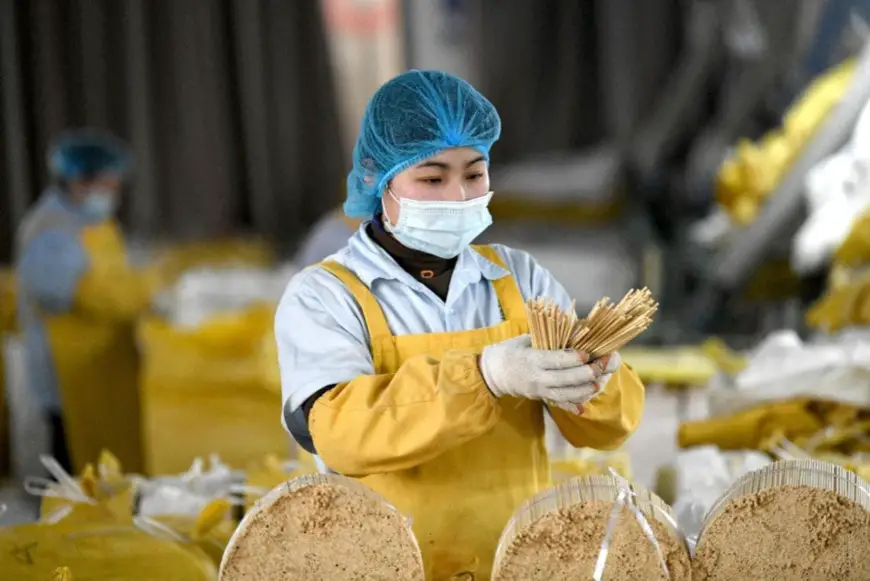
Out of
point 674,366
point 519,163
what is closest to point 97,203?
point 674,366

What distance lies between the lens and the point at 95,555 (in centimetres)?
211

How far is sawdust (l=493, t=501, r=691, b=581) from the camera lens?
5.55ft

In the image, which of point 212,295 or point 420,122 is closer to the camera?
point 420,122

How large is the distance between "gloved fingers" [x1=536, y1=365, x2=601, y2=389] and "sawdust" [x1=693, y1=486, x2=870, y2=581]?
305mm

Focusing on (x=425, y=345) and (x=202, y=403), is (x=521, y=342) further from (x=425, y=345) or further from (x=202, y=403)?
(x=202, y=403)

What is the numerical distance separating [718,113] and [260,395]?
4117 millimetres

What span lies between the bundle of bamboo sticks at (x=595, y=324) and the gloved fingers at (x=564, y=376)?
28 millimetres

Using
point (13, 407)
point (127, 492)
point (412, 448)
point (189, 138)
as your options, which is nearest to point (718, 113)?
point (189, 138)

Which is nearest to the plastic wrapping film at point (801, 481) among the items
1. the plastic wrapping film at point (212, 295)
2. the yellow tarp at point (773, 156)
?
the yellow tarp at point (773, 156)

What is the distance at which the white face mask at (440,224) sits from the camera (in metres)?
1.84

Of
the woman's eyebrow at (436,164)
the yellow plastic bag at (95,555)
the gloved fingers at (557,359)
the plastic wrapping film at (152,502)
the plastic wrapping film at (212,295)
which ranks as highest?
the woman's eyebrow at (436,164)

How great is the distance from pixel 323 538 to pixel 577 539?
0.35 metres

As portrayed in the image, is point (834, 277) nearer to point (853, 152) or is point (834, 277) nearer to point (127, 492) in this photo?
point (853, 152)

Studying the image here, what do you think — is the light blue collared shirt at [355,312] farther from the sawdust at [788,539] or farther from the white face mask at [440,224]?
the sawdust at [788,539]
